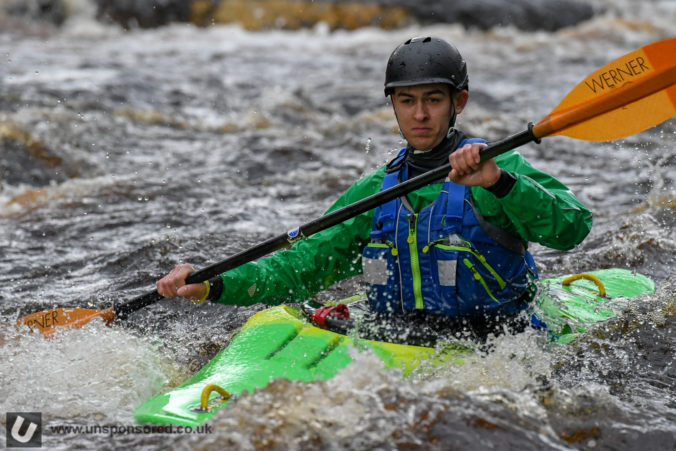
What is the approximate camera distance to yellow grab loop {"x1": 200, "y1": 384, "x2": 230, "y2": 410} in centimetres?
284

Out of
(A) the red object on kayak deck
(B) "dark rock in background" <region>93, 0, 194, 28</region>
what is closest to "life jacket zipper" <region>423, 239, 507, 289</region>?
(A) the red object on kayak deck

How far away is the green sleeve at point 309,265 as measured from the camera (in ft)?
11.9

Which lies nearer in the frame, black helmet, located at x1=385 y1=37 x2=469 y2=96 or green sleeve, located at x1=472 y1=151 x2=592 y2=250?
green sleeve, located at x1=472 y1=151 x2=592 y2=250

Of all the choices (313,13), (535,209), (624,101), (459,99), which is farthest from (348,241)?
(313,13)

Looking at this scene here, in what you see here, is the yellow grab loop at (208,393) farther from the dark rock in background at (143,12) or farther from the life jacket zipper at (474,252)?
the dark rock in background at (143,12)

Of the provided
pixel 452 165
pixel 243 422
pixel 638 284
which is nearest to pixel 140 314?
pixel 243 422

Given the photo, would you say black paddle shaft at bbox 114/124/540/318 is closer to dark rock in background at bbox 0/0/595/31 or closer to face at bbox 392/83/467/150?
face at bbox 392/83/467/150

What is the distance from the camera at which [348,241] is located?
3.68 meters

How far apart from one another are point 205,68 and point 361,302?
10.9 metres

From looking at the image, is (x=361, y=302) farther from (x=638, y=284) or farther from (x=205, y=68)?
(x=205, y=68)

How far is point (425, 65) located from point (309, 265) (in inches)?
42.8

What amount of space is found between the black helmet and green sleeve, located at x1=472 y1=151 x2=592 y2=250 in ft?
1.47

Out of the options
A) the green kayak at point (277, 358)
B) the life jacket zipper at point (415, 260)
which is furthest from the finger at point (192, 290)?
the life jacket zipper at point (415, 260)

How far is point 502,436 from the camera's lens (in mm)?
2738
